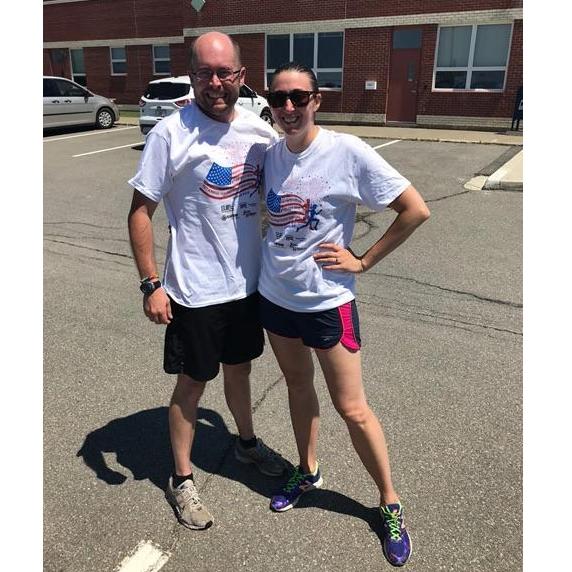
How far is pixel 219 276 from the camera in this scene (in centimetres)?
224

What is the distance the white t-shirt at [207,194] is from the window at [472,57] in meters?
16.9

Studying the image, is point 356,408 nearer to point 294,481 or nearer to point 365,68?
point 294,481

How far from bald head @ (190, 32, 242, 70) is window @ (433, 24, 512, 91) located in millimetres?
16929

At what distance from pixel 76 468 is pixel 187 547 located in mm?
861

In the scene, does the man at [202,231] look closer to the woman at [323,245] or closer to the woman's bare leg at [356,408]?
the woman at [323,245]

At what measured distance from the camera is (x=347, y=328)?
7.08ft

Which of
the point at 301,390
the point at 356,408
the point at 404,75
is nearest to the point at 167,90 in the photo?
the point at 404,75

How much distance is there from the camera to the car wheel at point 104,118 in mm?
17317

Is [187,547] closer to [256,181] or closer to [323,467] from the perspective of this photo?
[323,467]

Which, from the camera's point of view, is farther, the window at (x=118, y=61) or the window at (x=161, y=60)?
the window at (x=118, y=61)

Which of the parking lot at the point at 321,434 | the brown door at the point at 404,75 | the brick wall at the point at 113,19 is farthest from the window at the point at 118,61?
the parking lot at the point at 321,434

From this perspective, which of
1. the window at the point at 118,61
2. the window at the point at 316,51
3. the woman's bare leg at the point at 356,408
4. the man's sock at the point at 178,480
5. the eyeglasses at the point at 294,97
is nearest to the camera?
the eyeglasses at the point at 294,97

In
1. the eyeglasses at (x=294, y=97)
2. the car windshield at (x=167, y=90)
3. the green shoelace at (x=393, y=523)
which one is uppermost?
the car windshield at (x=167, y=90)

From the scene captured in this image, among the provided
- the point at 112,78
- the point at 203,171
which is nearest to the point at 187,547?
the point at 203,171
